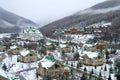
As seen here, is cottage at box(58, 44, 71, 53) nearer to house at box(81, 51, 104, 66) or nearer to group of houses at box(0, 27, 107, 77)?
group of houses at box(0, 27, 107, 77)

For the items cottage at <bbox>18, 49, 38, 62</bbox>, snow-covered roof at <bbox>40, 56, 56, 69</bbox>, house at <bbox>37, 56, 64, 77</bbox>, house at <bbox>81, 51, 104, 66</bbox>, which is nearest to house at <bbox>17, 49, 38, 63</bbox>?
cottage at <bbox>18, 49, 38, 62</bbox>

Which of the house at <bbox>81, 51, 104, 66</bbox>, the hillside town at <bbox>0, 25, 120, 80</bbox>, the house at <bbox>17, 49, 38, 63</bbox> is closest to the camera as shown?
the hillside town at <bbox>0, 25, 120, 80</bbox>

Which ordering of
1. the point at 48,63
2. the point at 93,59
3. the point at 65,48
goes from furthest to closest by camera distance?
the point at 65,48, the point at 93,59, the point at 48,63

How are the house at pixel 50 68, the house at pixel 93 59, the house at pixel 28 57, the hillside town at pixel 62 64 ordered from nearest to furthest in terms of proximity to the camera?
the hillside town at pixel 62 64, the house at pixel 50 68, the house at pixel 93 59, the house at pixel 28 57

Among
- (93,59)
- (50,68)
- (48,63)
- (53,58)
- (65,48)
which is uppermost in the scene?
(65,48)

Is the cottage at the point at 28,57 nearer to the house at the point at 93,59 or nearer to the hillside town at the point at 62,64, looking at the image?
the hillside town at the point at 62,64

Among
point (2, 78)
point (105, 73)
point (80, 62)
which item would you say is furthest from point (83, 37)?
point (2, 78)

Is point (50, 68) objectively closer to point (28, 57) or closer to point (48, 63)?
point (48, 63)

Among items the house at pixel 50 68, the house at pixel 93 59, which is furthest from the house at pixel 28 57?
the house at pixel 50 68

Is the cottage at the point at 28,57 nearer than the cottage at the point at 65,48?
Yes

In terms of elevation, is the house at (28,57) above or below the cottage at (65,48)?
below

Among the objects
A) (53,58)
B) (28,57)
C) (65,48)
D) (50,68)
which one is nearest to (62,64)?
(53,58)

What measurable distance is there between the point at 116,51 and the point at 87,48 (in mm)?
6904

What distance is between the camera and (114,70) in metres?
42.6
